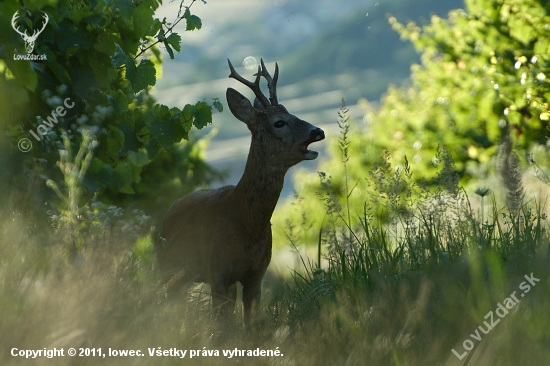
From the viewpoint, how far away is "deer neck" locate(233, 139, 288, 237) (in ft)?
19.4

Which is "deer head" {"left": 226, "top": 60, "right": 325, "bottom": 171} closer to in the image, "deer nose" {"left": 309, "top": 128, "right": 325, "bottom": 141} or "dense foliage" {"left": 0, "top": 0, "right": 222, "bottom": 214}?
"deer nose" {"left": 309, "top": 128, "right": 325, "bottom": 141}

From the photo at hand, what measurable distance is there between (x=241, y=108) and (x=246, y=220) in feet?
3.47

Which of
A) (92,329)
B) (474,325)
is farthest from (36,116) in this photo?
(474,325)

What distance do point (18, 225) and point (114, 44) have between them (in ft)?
6.52

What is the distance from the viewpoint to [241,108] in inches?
248

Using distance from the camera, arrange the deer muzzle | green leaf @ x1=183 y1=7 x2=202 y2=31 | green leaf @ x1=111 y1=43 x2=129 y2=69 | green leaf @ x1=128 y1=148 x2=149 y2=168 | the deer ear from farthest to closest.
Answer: the deer ear, the deer muzzle, green leaf @ x1=183 y1=7 x2=202 y2=31, green leaf @ x1=128 y1=148 x2=149 y2=168, green leaf @ x1=111 y1=43 x2=129 y2=69

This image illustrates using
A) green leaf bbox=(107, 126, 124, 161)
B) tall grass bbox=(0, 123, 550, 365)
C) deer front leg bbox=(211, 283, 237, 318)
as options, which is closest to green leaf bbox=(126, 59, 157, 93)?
green leaf bbox=(107, 126, 124, 161)

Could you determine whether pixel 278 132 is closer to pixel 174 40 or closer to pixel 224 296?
pixel 174 40

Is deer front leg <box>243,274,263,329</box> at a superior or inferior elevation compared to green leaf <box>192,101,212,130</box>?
inferior

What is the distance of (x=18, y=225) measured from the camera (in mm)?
4203

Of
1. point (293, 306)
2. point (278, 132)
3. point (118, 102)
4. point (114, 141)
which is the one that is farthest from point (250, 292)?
point (118, 102)

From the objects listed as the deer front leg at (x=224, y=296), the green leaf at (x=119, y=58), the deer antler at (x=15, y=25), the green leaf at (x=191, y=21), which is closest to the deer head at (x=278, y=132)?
the green leaf at (x=191, y=21)

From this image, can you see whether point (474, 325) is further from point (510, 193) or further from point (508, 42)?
point (508, 42)

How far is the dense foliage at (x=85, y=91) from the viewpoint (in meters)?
5.04
